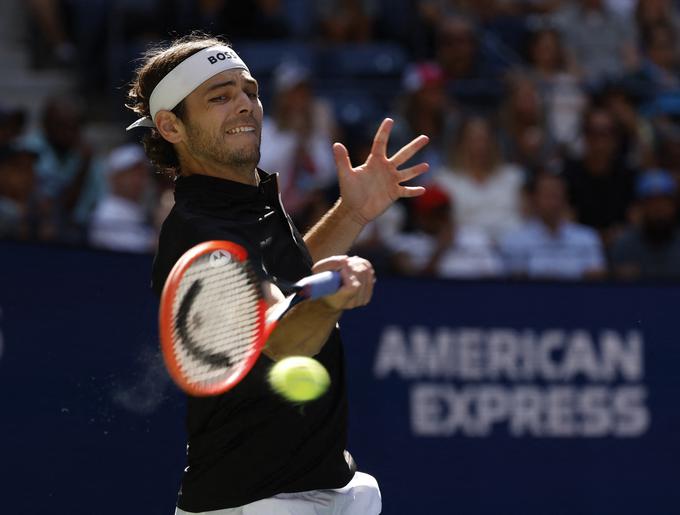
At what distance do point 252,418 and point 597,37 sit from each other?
285 inches

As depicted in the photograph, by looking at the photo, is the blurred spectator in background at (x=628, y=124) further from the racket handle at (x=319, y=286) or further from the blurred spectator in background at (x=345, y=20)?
the racket handle at (x=319, y=286)

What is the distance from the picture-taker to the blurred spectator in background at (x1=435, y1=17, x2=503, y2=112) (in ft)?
31.1

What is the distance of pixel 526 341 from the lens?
607 cm

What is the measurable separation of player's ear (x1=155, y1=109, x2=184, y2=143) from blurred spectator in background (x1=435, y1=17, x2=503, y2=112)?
18.9 feet

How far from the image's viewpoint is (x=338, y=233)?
13.9 feet

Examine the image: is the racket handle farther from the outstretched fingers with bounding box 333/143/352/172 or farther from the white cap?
the white cap

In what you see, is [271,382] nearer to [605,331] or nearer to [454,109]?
[605,331]

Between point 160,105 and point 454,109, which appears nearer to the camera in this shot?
point 160,105

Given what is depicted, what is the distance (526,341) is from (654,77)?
445 centimetres

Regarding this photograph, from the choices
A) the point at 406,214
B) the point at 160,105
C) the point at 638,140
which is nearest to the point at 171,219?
the point at 160,105

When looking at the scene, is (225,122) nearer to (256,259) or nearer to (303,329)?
(256,259)

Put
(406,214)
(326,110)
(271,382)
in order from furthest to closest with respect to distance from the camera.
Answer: (326,110)
(406,214)
(271,382)

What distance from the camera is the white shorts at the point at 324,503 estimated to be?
12.1ft

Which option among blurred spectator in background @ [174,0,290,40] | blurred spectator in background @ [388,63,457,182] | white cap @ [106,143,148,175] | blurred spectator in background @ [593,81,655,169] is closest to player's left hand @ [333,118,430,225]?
white cap @ [106,143,148,175]
